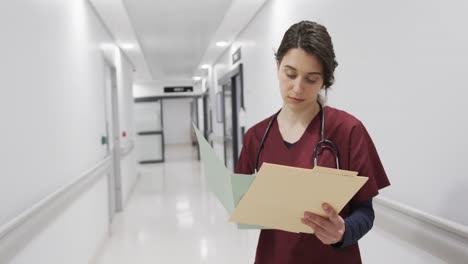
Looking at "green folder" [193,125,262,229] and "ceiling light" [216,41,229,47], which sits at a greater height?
"ceiling light" [216,41,229,47]

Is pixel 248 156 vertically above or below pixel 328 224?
above

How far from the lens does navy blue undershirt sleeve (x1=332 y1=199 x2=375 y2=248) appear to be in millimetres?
978

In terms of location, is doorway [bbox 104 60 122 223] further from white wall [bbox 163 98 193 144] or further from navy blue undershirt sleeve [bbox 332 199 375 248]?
white wall [bbox 163 98 193 144]

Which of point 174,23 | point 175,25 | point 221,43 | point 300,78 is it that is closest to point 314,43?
point 300,78

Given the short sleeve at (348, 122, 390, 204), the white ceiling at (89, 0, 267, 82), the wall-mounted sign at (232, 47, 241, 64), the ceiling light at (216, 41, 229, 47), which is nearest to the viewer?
the short sleeve at (348, 122, 390, 204)

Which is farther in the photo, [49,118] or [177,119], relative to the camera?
[177,119]

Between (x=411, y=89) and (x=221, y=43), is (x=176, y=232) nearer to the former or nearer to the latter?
(x=411, y=89)

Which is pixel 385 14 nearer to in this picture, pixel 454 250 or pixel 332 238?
pixel 454 250

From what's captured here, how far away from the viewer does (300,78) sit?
106 centimetres

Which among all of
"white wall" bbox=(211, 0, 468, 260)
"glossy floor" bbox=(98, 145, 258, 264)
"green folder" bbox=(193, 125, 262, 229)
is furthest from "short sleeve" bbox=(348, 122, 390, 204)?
"glossy floor" bbox=(98, 145, 258, 264)

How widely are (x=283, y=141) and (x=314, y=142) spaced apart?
0.10 m

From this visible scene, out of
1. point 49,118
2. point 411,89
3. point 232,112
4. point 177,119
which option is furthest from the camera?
point 177,119

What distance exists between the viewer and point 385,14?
1911 millimetres

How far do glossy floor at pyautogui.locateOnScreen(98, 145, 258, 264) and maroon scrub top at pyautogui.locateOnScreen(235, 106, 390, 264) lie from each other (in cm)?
269
